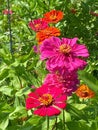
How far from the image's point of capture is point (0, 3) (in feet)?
13.4

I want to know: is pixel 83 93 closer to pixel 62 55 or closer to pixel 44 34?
pixel 44 34

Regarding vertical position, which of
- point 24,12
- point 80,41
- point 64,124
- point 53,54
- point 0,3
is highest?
point 0,3

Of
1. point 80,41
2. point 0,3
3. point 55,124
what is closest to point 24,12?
point 80,41

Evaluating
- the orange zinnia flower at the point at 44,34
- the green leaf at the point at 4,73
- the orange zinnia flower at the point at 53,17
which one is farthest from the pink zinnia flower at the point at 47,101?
the orange zinnia flower at the point at 53,17

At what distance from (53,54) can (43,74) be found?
0.39 meters

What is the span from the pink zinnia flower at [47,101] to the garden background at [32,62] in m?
0.11

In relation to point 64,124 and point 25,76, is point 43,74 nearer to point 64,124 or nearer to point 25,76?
point 25,76

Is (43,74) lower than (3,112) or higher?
higher

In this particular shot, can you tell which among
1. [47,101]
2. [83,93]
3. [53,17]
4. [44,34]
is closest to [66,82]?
[47,101]

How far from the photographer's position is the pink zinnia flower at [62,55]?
1270mm

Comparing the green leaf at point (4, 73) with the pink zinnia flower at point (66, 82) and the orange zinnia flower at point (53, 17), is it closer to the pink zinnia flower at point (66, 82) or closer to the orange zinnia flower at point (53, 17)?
the pink zinnia flower at point (66, 82)

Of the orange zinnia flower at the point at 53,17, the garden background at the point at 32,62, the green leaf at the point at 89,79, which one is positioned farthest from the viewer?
the orange zinnia flower at the point at 53,17

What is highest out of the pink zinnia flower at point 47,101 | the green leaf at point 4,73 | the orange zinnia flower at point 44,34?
the orange zinnia flower at point 44,34

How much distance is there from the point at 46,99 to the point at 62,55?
13 cm
